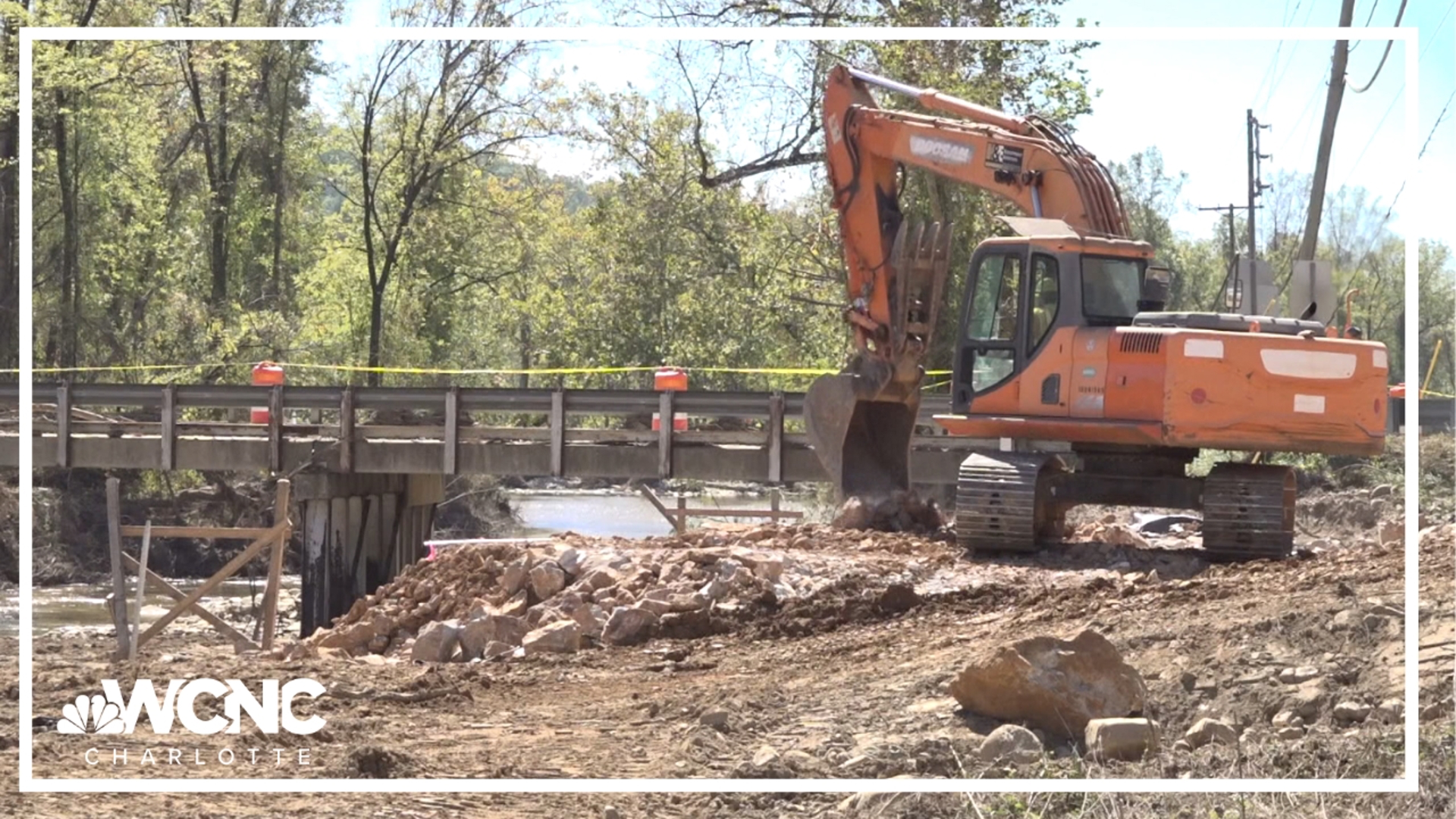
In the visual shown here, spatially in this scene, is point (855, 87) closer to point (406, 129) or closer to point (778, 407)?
point (778, 407)

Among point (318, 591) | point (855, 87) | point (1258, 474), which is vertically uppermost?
point (855, 87)

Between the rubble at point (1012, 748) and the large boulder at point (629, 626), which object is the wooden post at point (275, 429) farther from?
the rubble at point (1012, 748)

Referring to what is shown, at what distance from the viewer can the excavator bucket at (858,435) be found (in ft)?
48.2

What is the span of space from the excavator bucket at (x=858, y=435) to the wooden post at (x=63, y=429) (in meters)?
11.4

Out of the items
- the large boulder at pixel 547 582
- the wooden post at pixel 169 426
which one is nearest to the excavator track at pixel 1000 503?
the large boulder at pixel 547 582

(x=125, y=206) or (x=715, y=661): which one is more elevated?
(x=125, y=206)

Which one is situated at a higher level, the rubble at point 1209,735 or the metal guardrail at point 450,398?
the metal guardrail at point 450,398

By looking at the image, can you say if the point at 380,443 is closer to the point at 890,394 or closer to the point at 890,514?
the point at 890,514

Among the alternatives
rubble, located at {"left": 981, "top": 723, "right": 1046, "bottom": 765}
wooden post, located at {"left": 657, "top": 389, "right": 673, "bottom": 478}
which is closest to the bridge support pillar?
wooden post, located at {"left": 657, "top": 389, "right": 673, "bottom": 478}

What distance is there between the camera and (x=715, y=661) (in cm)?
1011

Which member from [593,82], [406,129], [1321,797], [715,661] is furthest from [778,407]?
[1321,797]

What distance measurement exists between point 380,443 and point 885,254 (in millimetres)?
9107

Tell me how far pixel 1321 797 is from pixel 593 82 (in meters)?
15.6

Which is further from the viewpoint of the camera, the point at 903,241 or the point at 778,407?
the point at 778,407
